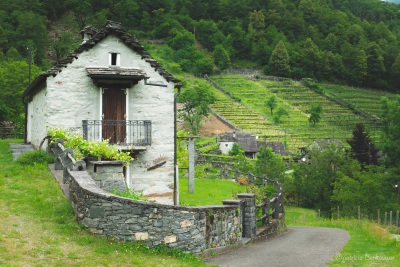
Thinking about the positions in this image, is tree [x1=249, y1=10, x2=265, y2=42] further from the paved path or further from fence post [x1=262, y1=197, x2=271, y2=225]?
the paved path

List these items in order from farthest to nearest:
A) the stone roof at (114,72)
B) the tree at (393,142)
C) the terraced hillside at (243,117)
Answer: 1. the terraced hillside at (243,117)
2. the tree at (393,142)
3. the stone roof at (114,72)

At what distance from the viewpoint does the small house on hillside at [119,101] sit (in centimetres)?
1767

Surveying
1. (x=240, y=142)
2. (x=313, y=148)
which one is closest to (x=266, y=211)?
(x=313, y=148)

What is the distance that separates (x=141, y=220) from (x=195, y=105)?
262ft

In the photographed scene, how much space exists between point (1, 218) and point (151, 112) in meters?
8.80

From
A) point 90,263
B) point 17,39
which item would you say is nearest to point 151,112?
point 90,263

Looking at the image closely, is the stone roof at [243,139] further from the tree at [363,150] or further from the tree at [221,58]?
the tree at [221,58]

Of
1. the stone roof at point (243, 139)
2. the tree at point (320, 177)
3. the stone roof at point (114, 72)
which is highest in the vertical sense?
the stone roof at point (114, 72)

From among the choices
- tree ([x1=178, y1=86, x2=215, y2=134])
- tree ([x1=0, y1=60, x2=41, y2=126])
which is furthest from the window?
tree ([x1=178, y1=86, x2=215, y2=134])

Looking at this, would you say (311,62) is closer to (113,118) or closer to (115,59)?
(115,59)

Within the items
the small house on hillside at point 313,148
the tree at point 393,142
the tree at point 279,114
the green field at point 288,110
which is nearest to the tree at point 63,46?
the green field at point 288,110

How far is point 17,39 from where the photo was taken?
372 ft

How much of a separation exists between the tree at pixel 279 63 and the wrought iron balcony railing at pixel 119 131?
439 feet

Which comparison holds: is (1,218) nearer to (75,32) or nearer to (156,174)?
(156,174)
